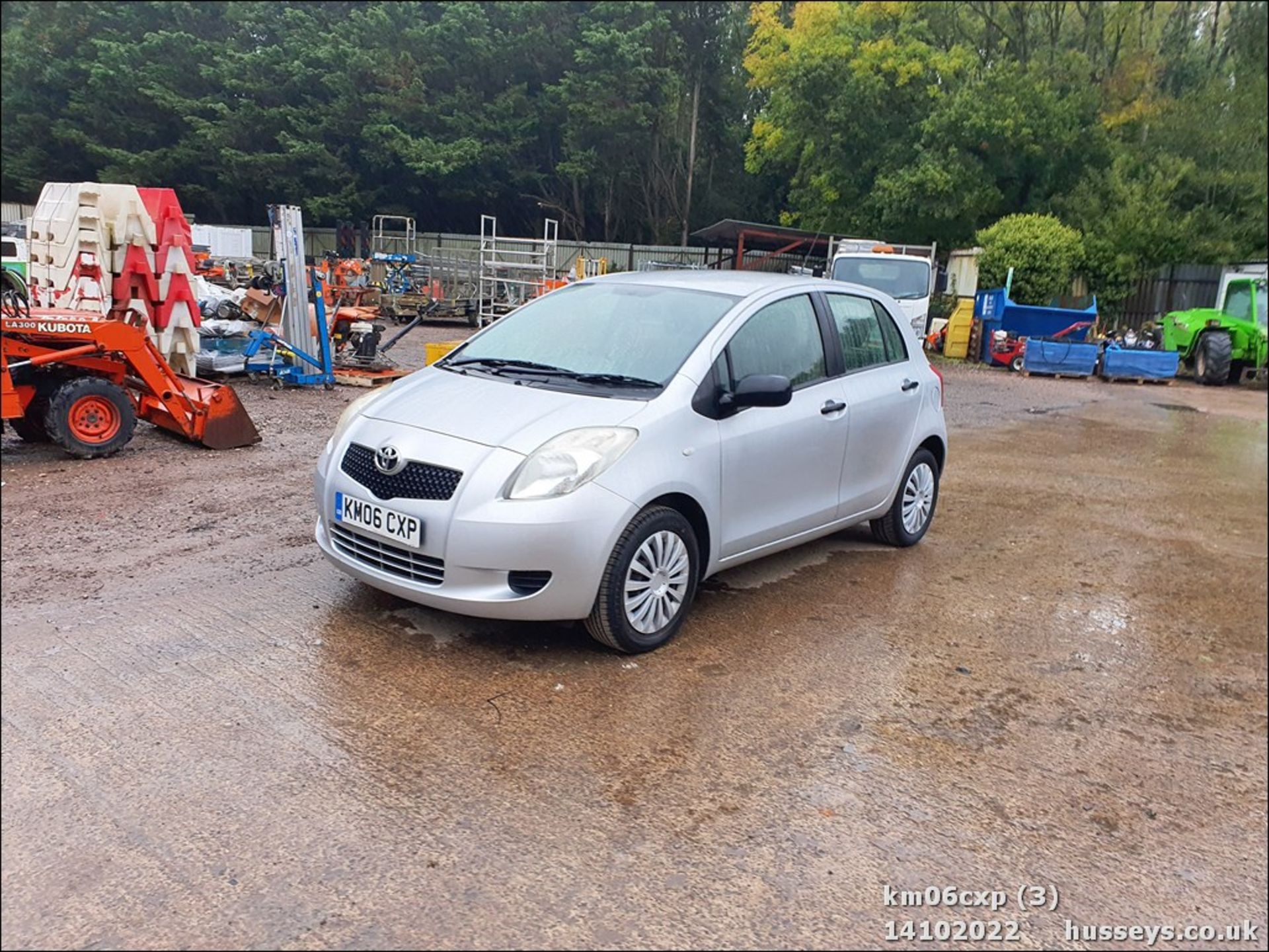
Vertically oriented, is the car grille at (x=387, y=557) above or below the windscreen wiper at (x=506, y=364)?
below

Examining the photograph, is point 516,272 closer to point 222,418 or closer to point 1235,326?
point 222,418

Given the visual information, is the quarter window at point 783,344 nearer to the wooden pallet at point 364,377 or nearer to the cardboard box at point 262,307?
the wooden pallet at point 364,377

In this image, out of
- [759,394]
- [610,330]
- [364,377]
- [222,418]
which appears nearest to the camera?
[759,394]

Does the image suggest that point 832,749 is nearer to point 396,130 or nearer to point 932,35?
point 396,130

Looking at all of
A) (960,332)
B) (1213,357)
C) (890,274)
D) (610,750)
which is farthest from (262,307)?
(960,332)

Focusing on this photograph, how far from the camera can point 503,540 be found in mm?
3598

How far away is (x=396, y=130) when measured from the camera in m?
6.10

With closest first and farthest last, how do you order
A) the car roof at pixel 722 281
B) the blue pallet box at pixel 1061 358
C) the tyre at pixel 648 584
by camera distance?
the tyre at pixel 648 584 < the car roof at pixel 722 281 < the blue pallet box at pixel 1061 358

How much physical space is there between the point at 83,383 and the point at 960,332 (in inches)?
699

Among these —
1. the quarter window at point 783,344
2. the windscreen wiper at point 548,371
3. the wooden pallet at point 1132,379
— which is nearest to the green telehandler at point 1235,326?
the quarter window at point 783,344

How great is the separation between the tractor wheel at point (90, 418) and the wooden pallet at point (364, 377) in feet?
16.8

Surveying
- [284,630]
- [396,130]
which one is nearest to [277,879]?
[284,630]

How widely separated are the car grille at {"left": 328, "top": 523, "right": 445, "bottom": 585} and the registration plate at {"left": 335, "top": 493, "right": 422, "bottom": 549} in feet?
0.15

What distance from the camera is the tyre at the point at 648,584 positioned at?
3.83m
